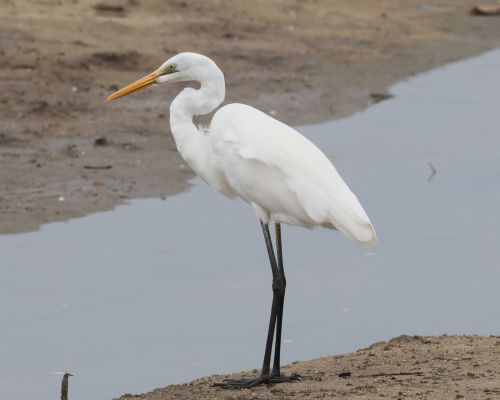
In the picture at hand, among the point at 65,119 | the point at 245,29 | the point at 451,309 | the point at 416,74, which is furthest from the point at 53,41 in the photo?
the point at 451,309

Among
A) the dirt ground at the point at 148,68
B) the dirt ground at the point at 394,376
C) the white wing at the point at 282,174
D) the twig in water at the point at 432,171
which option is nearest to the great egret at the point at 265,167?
the white wing at the point at 282,174

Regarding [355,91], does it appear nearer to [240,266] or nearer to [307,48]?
[307,48]

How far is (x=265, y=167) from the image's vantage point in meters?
5.64

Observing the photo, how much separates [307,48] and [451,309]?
23.7 feet

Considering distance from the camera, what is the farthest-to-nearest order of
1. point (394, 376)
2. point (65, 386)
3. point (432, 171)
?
1. point (432, 171)
2. point (394, 376)
3. point (65, 386)

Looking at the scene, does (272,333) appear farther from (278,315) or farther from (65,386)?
(65,386)

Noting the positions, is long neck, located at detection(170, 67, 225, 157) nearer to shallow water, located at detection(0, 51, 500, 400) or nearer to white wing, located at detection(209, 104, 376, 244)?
white wing, located at detection(209, 104, 376, 244)

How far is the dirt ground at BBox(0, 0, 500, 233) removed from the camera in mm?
9461

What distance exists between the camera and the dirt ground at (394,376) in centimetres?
523

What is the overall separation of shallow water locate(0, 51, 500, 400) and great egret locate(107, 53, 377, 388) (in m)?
0.80

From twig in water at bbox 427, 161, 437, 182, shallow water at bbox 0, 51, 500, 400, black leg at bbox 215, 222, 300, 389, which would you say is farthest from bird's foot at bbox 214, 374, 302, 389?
twig in water at bbox 427, 161, 437, 182

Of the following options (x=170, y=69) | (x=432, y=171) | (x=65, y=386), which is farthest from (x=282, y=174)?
(x=432, y=171)

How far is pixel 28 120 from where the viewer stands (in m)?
10.5

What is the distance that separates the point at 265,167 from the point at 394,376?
1031 mm
